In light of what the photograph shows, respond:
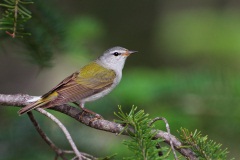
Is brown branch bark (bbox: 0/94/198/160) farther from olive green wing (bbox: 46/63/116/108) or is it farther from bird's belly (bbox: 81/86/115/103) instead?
bird's belly (bbox: 81/86/115/103)

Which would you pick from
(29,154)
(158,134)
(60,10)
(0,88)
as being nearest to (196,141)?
(158,134)

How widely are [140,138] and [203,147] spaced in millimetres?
371

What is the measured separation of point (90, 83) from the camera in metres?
4.94

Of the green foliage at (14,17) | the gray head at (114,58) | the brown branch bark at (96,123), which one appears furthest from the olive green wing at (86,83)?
the green foliage at (14,17)

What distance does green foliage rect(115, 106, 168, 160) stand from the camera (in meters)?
2.76

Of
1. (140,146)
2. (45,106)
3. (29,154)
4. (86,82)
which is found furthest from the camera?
(86,82)

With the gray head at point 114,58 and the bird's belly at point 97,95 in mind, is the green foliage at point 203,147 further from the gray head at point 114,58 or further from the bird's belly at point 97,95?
the gray head at point 114,58

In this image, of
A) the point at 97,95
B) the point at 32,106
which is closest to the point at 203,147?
the point at 32,106

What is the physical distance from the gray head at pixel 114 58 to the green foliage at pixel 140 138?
2.56 meters

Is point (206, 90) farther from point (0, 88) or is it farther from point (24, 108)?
point (0, 88)

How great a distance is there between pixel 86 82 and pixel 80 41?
0.41 meters

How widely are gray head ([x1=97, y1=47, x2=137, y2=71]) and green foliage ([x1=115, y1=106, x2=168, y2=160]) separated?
256 cm

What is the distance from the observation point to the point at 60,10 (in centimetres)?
461

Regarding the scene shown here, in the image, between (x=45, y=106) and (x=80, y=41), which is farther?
(x=80, y=41)
